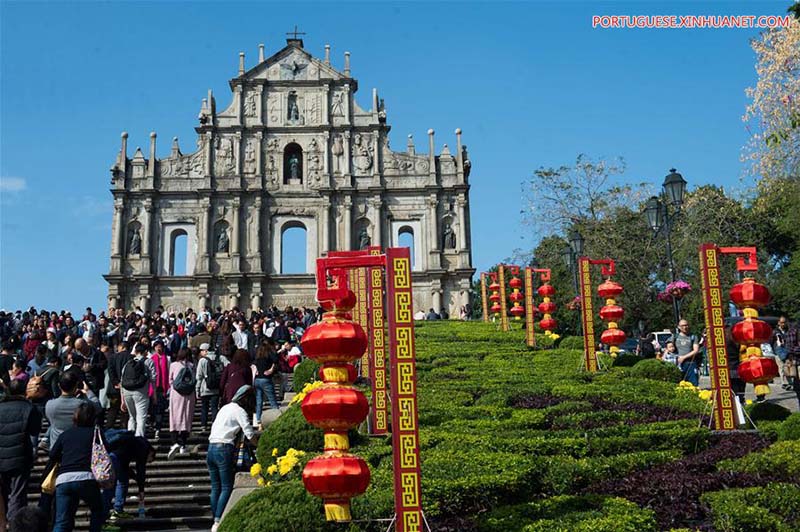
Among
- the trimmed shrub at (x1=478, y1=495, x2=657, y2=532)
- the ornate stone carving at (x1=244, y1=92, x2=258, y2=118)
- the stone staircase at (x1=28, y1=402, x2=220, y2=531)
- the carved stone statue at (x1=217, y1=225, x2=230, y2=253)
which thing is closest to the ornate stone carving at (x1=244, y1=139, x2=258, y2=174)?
the ornate stone carving at (x1=244, y1=92, x2=258, y2=118)

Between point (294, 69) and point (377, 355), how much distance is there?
34376 mm

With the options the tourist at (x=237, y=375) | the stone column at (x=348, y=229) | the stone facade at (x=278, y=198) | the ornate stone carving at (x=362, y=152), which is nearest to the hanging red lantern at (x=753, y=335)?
the tourist at (x=237, y=375)

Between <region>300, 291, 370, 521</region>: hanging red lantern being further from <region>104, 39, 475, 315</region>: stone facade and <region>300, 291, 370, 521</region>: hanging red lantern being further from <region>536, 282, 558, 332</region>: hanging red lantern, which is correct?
<region>104, 39, 475, 315</region>: stone facade

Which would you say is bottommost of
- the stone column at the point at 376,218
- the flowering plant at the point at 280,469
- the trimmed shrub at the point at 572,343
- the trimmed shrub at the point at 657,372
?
the flowering plant at the point at 280,469

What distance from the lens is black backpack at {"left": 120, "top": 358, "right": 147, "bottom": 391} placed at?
11.9m

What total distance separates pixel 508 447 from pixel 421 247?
32.2 meters

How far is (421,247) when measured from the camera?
41281mm

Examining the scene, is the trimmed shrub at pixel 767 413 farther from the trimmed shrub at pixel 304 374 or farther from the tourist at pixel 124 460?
the tourist at pixel 124 460

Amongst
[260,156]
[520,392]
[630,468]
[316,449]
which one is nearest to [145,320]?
[520,392]

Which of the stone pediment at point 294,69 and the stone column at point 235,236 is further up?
the stone pediment at point 294,69

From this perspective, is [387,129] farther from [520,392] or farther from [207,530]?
[207,530]

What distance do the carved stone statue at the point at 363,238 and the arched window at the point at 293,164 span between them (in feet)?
13.7

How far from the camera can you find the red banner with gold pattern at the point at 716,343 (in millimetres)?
9969

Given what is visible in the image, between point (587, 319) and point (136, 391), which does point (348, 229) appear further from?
point (136, 391)
